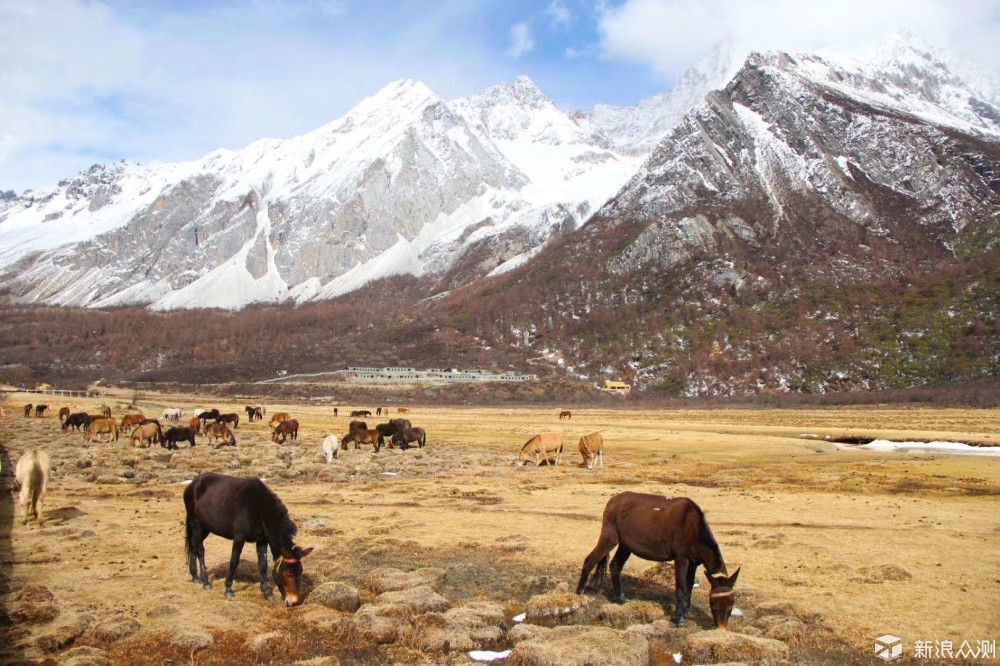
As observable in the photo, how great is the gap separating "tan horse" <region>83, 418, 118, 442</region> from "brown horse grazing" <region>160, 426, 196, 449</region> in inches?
153

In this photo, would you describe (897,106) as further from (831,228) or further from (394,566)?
(394,566)

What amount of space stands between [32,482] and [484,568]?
11.2 m

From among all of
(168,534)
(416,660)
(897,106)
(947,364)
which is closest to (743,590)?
(416,660)

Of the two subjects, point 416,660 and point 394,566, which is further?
point 394,566

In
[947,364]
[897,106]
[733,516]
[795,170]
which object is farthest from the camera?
[897,106]

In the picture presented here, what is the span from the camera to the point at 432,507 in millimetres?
19656

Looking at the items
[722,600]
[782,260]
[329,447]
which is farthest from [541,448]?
[782,260]

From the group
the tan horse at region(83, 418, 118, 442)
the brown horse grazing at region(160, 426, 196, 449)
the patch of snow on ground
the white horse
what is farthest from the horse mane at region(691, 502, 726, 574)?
the tan horse at region(83, 418, 118, 442)

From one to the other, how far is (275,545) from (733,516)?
12.8m

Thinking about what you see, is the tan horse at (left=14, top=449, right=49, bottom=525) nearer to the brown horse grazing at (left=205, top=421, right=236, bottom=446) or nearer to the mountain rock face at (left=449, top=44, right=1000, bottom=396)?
the brown horse grazing at (left=205, top=421, right=236, bottom=446)

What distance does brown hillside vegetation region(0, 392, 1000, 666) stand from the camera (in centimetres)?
884

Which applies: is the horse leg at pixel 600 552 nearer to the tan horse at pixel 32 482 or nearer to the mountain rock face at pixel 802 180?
the tan horse at pixel 32 482

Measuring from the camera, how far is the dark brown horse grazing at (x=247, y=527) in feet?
34.3

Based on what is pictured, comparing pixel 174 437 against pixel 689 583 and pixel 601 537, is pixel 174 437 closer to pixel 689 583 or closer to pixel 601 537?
pixel 601 537
